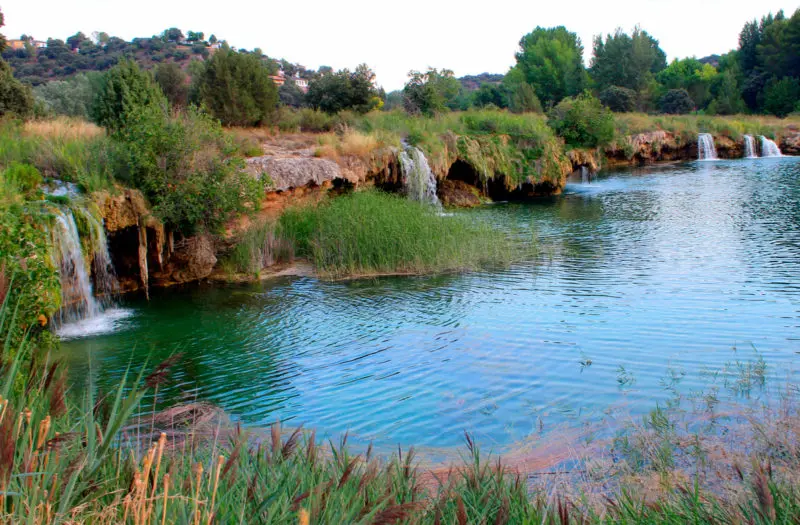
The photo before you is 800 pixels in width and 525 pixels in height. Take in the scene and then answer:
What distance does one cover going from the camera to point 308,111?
2611 centimetres

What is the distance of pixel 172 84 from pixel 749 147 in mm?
34008

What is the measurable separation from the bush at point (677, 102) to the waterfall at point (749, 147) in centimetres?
2615

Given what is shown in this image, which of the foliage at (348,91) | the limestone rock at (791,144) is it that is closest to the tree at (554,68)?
the limestone rock at (791,144)

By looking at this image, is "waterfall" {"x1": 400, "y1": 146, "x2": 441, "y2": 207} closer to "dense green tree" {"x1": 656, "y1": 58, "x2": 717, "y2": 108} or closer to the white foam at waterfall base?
the white foam at waterfall base

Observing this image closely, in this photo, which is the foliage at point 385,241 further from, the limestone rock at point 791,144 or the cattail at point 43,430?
the limestone rock at point 791,144

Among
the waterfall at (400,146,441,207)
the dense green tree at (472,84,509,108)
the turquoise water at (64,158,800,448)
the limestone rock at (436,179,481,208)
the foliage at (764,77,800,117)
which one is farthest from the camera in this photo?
the dense green tree at (472,84,509,108)

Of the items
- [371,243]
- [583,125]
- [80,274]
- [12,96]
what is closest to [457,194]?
[583,125]

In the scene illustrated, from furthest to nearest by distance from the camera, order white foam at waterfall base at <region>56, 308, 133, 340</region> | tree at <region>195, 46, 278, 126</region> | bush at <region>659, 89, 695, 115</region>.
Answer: bush at <region>659, 89, 695, 115</region> → tree at <region>195, 46, 278, 126</region> → white foam at waterfall base at <region>56, 308, 133, 340</region>

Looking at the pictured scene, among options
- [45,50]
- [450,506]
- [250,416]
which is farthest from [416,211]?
[45,50]

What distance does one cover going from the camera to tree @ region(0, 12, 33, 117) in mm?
21328

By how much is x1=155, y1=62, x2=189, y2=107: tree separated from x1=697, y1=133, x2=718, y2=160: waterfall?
3086 cm

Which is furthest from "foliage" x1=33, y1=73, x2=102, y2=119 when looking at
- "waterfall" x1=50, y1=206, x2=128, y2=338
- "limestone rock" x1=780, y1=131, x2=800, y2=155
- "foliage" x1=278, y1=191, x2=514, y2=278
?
"limestone rock" x1=780, y1=131, x2=800, y2=155

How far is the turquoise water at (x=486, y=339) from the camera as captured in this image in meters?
6.93

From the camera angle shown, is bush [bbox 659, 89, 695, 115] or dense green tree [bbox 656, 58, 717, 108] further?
dense green tree [bbox 656, 58, 717, 108]
